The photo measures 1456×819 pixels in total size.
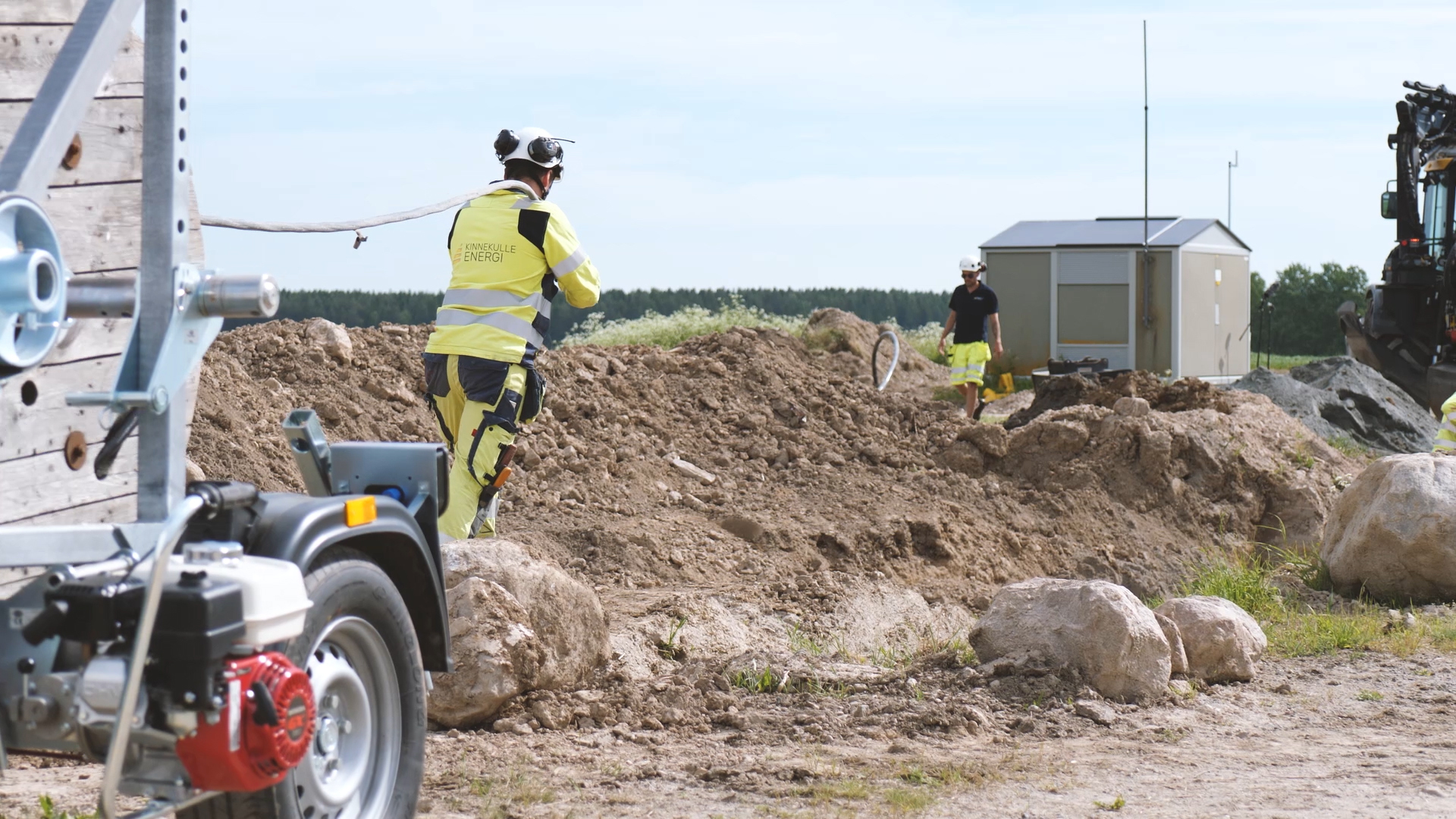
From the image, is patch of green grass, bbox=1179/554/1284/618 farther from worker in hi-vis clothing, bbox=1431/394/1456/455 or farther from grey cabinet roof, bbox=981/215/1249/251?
grey cabinet roof, bbox=981/215/1249/251

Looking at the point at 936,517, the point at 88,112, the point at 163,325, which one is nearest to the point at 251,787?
the point at 163,325

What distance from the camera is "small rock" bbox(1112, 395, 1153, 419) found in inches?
503

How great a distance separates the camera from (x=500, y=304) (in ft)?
22.2

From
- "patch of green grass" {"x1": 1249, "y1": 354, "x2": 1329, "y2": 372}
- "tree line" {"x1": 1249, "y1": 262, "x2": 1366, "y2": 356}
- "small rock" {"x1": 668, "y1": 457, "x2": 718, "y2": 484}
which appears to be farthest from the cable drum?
"tree line" {"x1": 1249, "y1": 262, "x2": 1366, "y2": 356}

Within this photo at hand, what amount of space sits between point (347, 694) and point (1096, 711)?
3.13 meters

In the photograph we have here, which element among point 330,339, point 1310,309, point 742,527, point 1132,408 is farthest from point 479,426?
point 1310,309

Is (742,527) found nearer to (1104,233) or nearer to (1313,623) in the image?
(1313,623)

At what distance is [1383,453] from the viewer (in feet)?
50.9

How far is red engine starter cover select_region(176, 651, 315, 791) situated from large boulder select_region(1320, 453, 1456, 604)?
6.74m

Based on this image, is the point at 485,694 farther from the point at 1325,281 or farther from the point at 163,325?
the point at 1325,281

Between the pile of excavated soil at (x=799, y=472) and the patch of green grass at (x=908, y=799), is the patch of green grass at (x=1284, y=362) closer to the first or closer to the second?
the pile of excavated soil at (x=799, y=472)

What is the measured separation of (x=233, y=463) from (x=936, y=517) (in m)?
4.94

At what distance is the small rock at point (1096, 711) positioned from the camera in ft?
17.7

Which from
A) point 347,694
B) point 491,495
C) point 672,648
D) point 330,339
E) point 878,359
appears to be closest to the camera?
point 347,694
